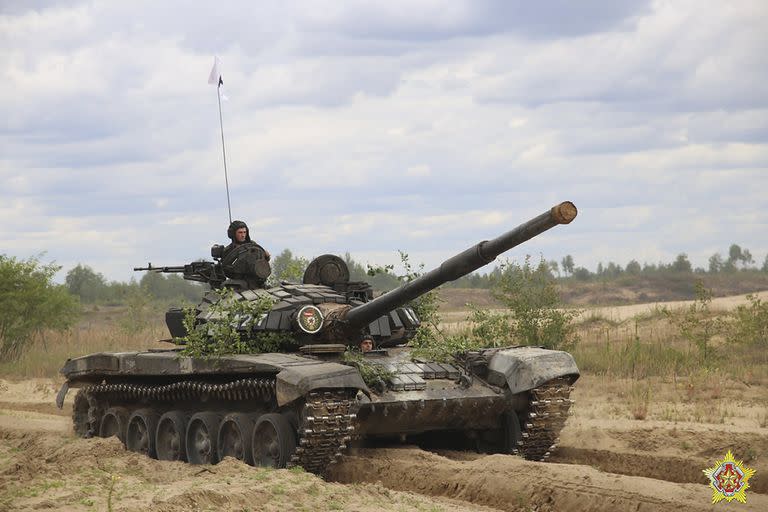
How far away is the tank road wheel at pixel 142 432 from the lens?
15055 mm

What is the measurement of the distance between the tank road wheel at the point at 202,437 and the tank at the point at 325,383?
2 cm

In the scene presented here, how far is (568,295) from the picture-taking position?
5572 cm

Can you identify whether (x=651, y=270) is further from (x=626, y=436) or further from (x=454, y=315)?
(x=626, y=436)

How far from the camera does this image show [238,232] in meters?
15.5

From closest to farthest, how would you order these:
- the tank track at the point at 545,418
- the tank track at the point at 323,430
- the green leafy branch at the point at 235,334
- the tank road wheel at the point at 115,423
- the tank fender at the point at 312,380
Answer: the tank fender at the point at 312,380
the tank track at the point at 323,430
the tank track at the point at 545,418
the green leafy branch at the point at 235,334
the tank road wheel at the point at 115,423

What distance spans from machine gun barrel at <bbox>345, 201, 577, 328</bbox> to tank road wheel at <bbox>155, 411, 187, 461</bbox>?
2.82m

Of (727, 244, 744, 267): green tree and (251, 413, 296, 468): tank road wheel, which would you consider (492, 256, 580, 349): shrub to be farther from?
(727, 244, 744, 267): green tree

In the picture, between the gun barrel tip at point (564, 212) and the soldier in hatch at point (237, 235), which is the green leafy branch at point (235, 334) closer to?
the soldier in hatch at point (237, 235)

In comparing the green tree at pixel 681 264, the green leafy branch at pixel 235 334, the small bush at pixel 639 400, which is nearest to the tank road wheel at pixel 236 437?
the green leafy branch at pixel 235 334

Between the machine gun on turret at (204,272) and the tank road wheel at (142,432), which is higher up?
the machine gun on turret at (204,272)

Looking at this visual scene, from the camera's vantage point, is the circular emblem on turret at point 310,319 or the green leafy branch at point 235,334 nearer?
the circular emblem on turret at point 310,319

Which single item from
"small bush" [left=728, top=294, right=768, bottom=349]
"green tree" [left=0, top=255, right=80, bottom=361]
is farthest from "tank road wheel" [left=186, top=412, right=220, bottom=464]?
"green tree" [left=0, top=255, right=80, bottom=361]

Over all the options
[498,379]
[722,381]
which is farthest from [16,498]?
[722,381]

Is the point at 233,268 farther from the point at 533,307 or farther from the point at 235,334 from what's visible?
the point at 533,307
